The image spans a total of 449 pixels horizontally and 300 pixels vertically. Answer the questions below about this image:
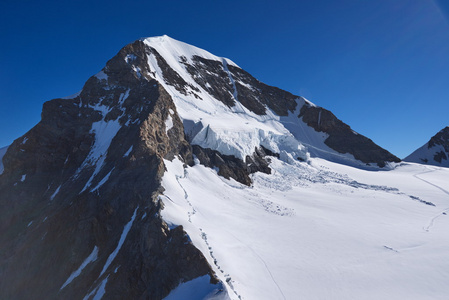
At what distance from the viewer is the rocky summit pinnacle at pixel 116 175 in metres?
11.1

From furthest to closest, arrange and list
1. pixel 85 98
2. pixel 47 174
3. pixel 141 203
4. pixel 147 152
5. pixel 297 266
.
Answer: pixel 85 98 → pixel 47 174 → pixel 147 152 → pixel 141 203 → pixel 297 266

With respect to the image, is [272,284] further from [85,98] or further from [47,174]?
[85,98]

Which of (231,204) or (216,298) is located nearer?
(216,298)

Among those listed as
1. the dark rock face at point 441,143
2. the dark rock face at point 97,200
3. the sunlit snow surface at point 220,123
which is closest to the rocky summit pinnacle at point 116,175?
the dark rock face at point 97,200

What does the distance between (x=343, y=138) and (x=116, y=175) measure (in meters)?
52.9

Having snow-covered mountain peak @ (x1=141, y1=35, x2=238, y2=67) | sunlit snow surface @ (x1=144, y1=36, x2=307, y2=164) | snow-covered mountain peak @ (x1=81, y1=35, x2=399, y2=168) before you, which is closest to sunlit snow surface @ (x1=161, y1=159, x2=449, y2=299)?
sunlit snow surface @ (x1=144, y1=36, x2=307, y2=164)

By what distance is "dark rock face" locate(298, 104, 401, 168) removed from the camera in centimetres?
5003

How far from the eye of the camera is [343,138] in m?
54.0

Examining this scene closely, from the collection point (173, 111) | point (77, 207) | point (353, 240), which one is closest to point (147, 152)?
point (77, 207)

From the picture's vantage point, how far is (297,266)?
40.2ft

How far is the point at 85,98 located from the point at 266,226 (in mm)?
29787

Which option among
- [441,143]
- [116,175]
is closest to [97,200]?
[116,175]

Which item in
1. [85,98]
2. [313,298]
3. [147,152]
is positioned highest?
[85,98]

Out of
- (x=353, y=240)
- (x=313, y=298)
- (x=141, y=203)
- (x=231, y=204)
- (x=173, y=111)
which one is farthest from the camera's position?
(x=173, y=111)
